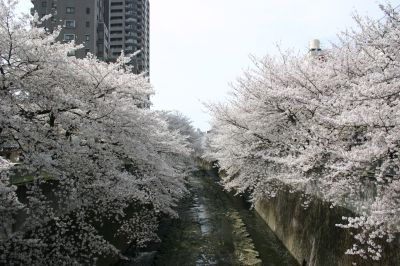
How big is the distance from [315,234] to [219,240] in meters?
6.89

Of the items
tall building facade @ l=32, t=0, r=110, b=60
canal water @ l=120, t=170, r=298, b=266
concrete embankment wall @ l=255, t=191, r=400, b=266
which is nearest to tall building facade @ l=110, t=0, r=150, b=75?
tall building facade @ l=32, t=0, r=110, b=60

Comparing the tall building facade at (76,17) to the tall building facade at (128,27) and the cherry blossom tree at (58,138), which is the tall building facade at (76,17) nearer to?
the tall building facade at (128,27)

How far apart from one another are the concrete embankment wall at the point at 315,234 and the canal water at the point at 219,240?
28.5 inches

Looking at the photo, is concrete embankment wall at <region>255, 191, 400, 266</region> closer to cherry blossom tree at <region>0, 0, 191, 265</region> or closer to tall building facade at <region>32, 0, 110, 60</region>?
cherry blossom tree at <region>0, 0, 191, 265</region>

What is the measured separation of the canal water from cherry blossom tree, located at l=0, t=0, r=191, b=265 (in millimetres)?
5486

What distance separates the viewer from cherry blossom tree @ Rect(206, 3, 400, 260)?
8055 millimetres

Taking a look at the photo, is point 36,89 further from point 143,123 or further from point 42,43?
point 143,123

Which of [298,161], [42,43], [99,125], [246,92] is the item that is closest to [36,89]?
[42,43]

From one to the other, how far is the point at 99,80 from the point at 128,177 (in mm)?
3146

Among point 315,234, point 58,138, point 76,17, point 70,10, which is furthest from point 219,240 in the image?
point 70,10

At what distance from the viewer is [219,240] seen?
2178cm

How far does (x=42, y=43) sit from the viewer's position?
1089 cm

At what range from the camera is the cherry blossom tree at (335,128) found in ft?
26.4

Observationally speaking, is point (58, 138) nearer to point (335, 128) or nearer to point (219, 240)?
point (335, 128)
